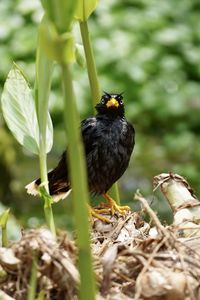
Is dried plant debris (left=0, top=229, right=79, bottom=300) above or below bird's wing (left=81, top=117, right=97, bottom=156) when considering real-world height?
below

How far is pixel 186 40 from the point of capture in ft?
21.1

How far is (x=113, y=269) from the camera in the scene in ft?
3.43

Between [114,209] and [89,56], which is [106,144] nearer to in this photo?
[114,209]

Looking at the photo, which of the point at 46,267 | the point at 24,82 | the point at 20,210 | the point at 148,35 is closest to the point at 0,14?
the point at 148,35

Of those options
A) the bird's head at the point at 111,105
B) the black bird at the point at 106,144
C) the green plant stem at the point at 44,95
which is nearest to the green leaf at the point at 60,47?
the green plant stem at the point at 44,95

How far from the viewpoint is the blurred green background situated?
17.4 feet

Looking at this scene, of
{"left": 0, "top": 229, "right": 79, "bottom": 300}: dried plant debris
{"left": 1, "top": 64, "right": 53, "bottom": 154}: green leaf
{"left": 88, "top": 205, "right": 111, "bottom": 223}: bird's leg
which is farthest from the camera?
{"left": 88, "top": 205, "right": 111, "bottom": 223}: bird's leg

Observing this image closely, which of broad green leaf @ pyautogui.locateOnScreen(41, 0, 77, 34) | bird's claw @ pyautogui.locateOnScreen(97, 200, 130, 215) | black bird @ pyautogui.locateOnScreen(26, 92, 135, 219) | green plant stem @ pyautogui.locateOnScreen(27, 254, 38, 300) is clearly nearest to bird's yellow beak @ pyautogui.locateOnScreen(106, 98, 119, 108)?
black bird @ pyautogui.locateOnScreen(26, 92, 135, 219)

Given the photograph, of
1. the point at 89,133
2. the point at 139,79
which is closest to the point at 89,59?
the point at 89,133

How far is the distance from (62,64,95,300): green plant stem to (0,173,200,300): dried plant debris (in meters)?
0.12

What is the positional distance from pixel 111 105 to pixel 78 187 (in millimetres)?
1494

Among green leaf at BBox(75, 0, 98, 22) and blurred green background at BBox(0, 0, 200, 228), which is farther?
blurred green background at BBox(0, 0, 200, 228)

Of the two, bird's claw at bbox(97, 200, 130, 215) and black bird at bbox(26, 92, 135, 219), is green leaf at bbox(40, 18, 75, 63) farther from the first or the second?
black bird at bbox(26, 92, 135, 219)

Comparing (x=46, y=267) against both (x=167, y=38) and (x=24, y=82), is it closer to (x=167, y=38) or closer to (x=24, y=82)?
(x=24, y=82)
